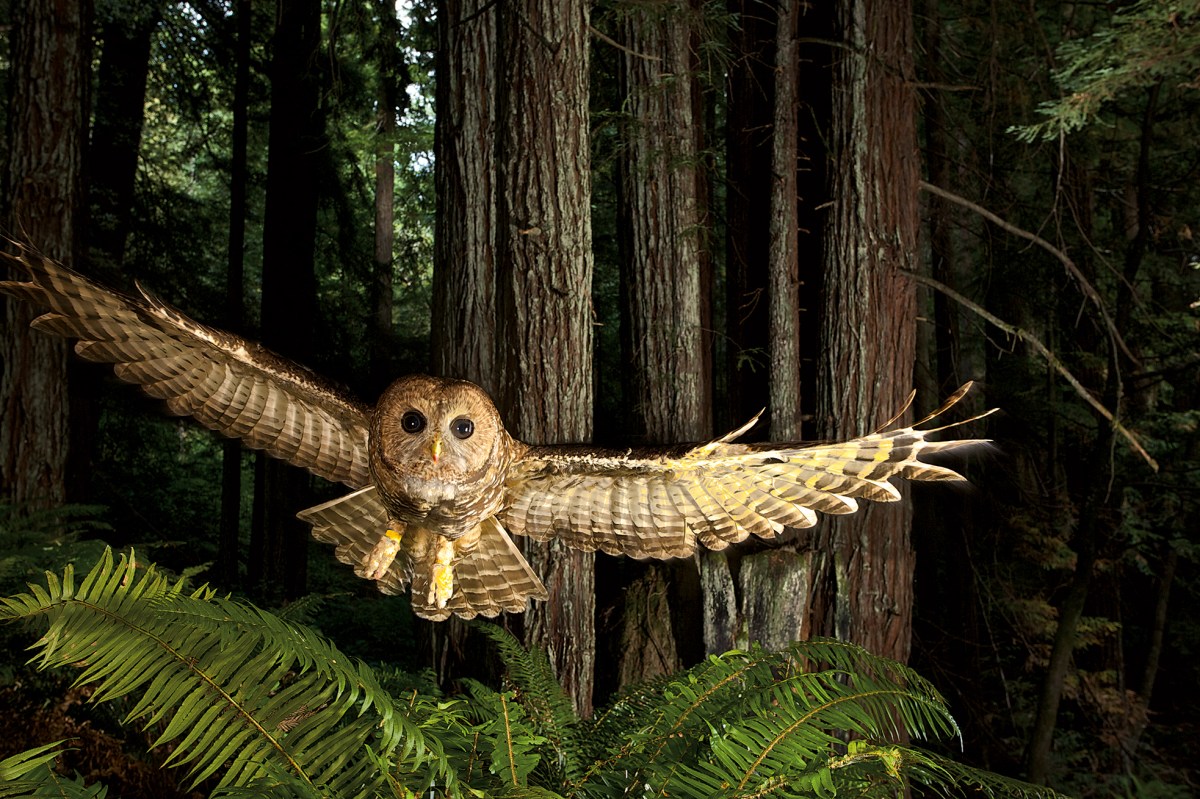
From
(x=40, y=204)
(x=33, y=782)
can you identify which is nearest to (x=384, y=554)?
(x=33, y=782)

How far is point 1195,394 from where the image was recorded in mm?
7398

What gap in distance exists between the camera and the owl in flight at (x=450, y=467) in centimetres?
208

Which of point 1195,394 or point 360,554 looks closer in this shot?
point 360,554

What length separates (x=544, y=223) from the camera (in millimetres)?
2650

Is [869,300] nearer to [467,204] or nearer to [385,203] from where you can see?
[467,204]

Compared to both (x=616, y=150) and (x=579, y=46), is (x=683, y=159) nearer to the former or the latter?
(x=616, y=150)

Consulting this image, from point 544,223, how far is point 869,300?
181cm

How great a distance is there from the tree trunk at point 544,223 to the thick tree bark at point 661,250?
130cm

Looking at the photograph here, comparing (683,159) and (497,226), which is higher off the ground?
(683,159)

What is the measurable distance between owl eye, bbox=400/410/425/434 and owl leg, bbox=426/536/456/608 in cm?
42

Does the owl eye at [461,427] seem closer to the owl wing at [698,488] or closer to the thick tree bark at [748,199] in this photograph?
the owl wing at [698,488]

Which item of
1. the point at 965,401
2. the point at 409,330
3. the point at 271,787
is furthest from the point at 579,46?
the point at 409,330

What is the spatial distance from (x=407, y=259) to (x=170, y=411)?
6.19 meters

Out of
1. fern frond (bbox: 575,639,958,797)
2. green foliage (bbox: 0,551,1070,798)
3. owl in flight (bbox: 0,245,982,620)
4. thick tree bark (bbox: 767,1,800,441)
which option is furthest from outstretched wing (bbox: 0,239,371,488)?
thick tree bark (bbox: 767,1,800,441)
